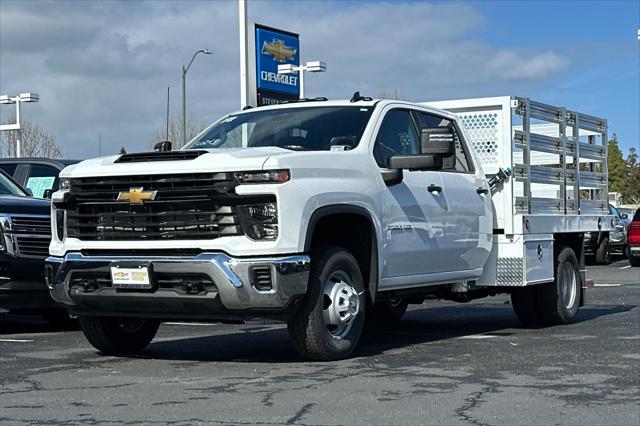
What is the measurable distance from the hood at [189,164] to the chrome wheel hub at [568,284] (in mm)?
4738

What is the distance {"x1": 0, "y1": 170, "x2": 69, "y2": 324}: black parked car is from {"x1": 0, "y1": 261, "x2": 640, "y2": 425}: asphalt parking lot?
40 cm

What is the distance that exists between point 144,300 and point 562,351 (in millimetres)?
3641

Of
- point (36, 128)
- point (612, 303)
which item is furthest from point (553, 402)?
point (36, 128)

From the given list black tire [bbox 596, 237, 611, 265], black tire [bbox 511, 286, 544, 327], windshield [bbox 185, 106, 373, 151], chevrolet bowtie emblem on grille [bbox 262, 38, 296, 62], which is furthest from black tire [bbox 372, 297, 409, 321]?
black tire [bbox 596, 237, 611, 265]

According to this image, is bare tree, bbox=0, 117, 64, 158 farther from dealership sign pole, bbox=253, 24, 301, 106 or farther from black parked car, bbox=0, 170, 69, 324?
black parked car, bbox=0, 170, 69, 324

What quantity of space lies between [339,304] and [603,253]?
21074mm

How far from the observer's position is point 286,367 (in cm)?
818

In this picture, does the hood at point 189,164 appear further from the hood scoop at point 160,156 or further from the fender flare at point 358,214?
the fender flare at point 358,214

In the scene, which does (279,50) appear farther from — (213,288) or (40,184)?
(213,288)

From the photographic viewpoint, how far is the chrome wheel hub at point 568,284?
38.9ft

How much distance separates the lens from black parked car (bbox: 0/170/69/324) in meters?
10.6

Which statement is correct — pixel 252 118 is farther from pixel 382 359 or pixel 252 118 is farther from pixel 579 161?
pixel 579 161

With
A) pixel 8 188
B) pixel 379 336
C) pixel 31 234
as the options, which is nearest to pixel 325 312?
pixel 379 336

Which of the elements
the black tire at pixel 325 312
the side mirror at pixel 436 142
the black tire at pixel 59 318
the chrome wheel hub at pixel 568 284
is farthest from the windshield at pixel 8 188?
the chrome wheel hub at pixel 568 284
